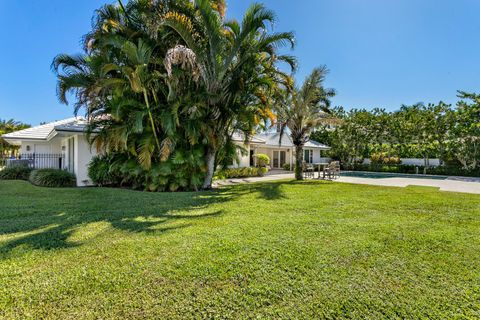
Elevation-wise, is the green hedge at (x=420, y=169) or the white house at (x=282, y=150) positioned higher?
the white house at (x=282, y=150)

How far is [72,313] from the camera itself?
107 inches

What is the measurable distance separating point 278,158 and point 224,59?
2055cm

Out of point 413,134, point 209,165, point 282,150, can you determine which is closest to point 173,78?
point 209,165

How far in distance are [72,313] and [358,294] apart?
3.32m

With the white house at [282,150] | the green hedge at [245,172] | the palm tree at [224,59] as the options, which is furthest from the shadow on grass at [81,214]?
the white house at [282,150]

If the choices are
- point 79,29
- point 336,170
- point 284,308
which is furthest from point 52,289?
point 336,170

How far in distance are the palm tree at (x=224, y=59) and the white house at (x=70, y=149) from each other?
286 cm

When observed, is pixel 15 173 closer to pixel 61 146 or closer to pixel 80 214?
pixel 61 146

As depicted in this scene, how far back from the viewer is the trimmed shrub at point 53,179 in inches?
500

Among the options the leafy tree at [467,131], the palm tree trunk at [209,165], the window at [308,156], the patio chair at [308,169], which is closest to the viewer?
the palm tree trunk at [209,165]

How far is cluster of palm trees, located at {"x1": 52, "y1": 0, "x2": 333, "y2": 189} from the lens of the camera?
9.99 meters

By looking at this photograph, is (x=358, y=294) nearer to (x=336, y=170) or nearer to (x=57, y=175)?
(x=57, y=175)

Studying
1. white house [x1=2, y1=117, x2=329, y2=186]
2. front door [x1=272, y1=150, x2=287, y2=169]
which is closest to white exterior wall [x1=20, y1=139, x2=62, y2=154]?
white house [x1=2, y1=117, x2=329, y2=186]

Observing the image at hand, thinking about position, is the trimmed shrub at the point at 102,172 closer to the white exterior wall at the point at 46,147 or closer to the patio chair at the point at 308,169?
the white exterior wall at the point at 46,147
